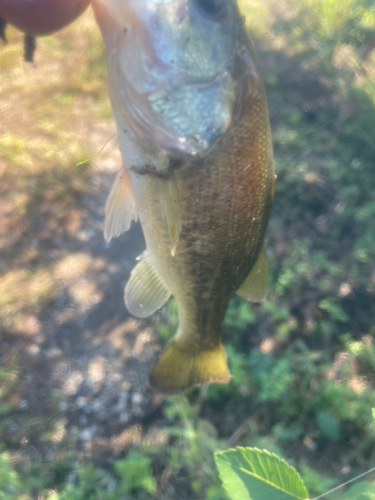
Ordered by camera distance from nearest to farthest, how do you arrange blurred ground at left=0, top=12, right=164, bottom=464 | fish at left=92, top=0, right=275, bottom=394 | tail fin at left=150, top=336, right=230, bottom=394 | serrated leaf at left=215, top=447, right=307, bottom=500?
1. serrated leaf at left=215, top=447, right=307, bottom=500
2. fish at left=92, top=0, right=275, bottom=394
3. tail fin at left=150, top=336, right=230, bottom=394
4. blurred ground at left=0, top=12, right=164, bottom=464

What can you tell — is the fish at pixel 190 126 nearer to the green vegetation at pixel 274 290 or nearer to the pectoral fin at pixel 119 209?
the pectoral fin at pixel 119 209

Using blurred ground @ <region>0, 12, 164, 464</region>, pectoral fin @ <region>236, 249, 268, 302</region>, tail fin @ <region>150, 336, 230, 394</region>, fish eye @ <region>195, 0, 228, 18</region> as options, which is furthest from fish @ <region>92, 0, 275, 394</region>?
blurred ground @ <region>0, 12, 164, 464</region>

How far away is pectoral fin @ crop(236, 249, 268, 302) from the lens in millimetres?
1331

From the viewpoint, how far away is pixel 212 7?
0.94 meters

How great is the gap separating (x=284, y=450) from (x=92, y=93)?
3.74 metres

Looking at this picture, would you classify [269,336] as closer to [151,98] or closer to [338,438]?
[338,438]

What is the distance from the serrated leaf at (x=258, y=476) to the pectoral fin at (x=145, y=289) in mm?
690

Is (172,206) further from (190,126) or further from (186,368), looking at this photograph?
(186,368)

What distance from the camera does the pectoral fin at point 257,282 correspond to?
1.33 m

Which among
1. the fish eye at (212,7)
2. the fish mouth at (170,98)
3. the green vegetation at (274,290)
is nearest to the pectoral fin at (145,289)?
the fish mouth at (170,98)

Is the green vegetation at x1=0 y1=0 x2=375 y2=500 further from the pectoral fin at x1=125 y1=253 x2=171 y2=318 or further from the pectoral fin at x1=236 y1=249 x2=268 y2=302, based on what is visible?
the pectoral fin at x1=125 y1=253 x2=171 y2=318

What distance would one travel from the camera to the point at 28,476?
1999 millimetres

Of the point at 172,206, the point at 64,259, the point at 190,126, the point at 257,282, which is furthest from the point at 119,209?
the point at 64,259

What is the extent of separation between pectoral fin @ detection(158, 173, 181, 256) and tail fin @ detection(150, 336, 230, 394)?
0.75 metres
